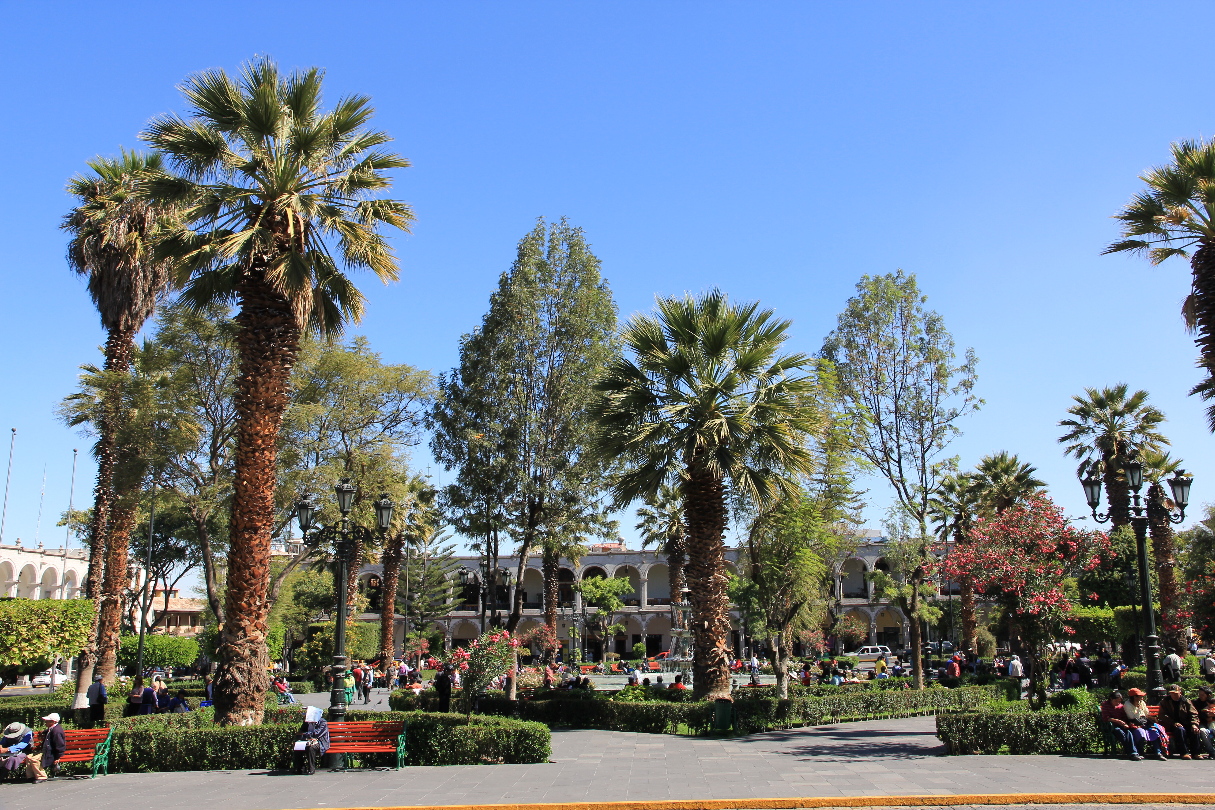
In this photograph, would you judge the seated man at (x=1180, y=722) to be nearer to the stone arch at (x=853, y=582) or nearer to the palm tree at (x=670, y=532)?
the palm tree at (x=670, y=532)

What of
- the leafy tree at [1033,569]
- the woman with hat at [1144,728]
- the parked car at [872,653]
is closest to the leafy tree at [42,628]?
the leafy tree at [1033,569]

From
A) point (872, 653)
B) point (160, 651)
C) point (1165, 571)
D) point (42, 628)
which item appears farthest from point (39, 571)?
point (1165, 571)

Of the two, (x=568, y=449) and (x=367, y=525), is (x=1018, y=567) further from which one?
(x=367, y=525)

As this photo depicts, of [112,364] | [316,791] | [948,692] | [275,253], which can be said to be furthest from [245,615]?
[948,692]

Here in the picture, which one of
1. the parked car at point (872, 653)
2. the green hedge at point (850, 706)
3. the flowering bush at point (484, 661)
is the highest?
the flowering bush at point (484, 661)

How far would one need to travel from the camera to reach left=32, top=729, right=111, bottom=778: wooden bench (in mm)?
12242

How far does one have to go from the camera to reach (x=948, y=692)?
21.8 meters

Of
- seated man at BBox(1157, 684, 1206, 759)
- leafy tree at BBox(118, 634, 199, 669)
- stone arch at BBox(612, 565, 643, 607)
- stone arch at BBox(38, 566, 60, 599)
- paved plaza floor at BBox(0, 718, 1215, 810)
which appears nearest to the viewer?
paved plaza floor at BBox(0, 718, 1215, 810)

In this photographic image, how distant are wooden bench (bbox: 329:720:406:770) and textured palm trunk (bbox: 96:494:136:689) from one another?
46.0ft

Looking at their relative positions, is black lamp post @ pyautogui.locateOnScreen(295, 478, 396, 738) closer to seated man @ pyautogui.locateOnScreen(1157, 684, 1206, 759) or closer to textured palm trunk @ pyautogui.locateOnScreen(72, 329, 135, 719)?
textured palm trunk @ pyautogui.locateOnScreen(72, 329, 135, 719)

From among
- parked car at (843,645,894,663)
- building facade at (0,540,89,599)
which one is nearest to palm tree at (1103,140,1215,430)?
parked car at (843,645,894,663)

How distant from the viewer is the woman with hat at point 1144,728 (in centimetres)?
1223

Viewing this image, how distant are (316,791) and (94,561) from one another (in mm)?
16784

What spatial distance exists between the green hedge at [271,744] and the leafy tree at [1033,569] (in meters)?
8.51
